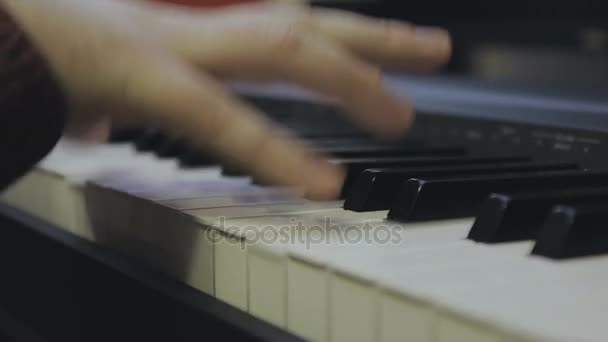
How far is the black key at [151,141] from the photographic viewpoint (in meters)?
1.04

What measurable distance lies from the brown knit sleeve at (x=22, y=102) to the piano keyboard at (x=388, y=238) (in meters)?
0.12

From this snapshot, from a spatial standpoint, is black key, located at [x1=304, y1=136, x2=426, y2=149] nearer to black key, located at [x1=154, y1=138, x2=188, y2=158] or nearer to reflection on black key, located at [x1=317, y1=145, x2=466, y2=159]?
reflection on black key, located at [x1=317, y1=145, x2=466, y2=159]

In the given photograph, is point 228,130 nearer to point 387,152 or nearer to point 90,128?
point 90,128

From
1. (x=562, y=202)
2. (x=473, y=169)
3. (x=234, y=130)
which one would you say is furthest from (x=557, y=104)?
(x=234, y=130)

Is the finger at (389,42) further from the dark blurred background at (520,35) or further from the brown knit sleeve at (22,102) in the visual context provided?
the dark blurred background at (520,35)

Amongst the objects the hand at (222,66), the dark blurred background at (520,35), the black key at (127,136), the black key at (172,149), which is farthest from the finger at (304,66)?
the dark blurred background at (520,35)

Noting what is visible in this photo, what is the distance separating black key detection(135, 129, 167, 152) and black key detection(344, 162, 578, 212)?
445 mm

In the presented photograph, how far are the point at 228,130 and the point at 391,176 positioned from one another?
0.54ft

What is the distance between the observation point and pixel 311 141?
0.94m

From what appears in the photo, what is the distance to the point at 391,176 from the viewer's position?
663mm

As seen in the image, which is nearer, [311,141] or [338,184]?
[338,184]

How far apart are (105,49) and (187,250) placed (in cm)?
16

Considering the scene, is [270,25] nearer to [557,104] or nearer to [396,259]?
[396,259]

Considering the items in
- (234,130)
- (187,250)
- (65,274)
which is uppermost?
(234,130)
